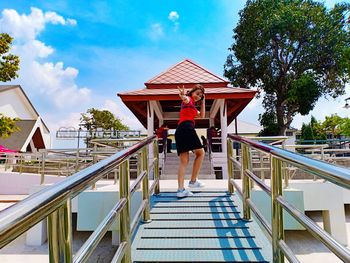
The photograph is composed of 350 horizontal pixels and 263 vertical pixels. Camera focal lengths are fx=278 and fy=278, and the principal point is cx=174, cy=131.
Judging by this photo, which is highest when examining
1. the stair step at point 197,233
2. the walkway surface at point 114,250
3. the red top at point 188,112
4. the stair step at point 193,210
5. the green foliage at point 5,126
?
the green foliage at point 5,126

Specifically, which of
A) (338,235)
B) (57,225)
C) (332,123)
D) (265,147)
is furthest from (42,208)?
(332,123)

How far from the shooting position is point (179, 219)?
295 cm

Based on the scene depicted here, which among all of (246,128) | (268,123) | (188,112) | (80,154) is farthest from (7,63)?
(246,128)

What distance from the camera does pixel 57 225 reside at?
90 centimetres

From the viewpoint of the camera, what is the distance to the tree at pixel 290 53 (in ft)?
62.6

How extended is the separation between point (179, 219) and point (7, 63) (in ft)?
39.8

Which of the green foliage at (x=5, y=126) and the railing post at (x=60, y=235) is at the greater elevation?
the green foliage at (x=5, y=126)

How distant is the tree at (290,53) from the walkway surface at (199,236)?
17.4 m

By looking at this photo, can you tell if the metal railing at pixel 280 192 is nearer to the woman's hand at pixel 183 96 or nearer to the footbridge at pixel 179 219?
the footbridge at pixel 179 219

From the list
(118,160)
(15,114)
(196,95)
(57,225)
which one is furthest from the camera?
(15,114)

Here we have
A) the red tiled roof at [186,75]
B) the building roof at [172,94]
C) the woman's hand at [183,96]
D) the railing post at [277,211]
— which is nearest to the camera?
the railing post at [277,211]

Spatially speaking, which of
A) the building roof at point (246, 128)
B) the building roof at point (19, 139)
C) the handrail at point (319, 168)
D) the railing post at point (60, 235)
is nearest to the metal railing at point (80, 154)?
the handrail at point (319, 168)

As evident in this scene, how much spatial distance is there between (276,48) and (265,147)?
20823mm

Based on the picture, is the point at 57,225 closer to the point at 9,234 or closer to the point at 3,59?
the point at 9,234
